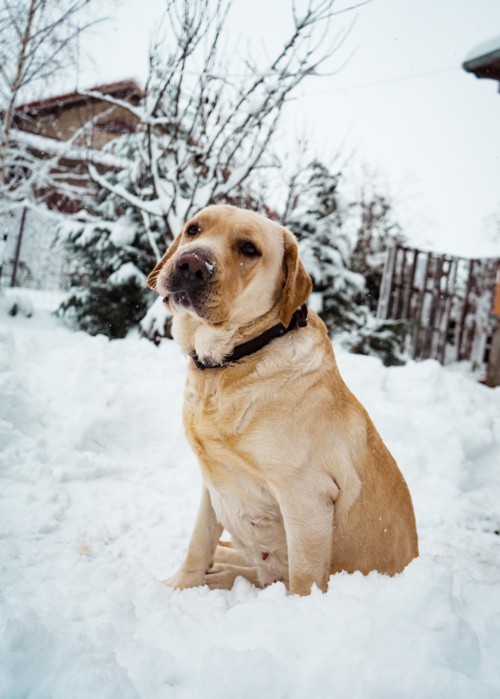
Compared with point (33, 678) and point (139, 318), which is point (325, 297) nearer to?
point (139, 318)

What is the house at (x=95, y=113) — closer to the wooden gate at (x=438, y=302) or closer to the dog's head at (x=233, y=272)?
the wooden gate at (x=438, y=302)

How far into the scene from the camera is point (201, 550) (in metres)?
2.16

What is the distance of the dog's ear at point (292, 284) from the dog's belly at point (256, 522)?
2.38 feet

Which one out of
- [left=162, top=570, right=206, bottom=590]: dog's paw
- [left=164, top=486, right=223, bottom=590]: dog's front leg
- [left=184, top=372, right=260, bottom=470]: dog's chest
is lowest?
[left=162, top=570, right=206, bottom=590]: dog's paw

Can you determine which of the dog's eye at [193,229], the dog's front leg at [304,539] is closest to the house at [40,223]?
the dog's eye at [193,229]

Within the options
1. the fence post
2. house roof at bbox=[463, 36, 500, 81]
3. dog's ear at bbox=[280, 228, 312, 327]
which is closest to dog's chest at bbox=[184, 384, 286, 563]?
dog's ear at bbox=[280, 228, 312, 327]

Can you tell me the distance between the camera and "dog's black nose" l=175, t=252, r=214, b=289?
1854 millimetres

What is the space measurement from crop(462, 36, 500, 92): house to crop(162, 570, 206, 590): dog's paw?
414cm

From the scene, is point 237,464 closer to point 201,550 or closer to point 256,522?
point 256,522

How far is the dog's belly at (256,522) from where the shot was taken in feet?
6.23

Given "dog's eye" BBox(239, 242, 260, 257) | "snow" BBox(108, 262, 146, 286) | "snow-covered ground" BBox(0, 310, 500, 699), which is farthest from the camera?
"snow" BBox(108, 262, 146, 286)

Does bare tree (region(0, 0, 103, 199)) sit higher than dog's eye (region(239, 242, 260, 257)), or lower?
higher

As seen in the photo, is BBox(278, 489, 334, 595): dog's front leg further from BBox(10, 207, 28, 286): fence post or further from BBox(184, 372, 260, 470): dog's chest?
BBox(10, 207, 28, 286): fence post

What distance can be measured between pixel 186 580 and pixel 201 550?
5.6 inches
